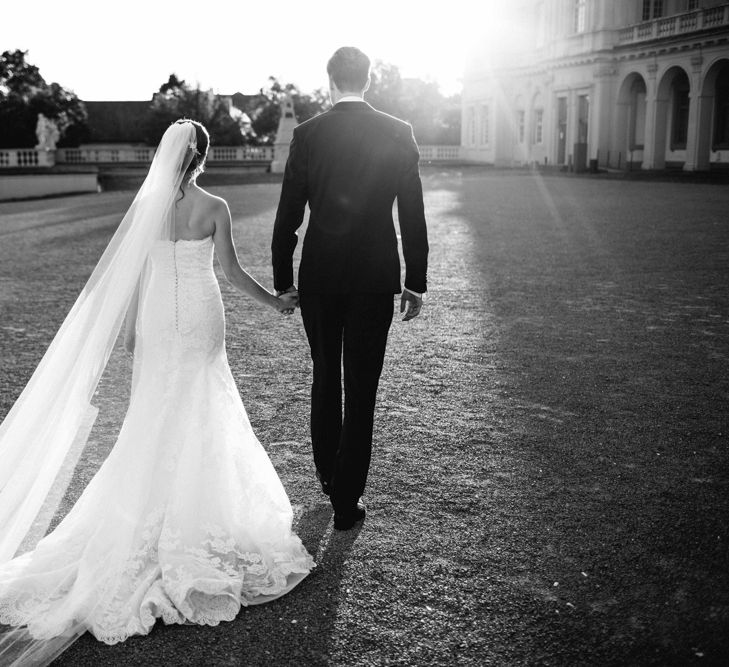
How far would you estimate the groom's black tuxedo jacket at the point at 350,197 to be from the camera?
3.96 meters

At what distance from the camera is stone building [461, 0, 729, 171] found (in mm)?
36812

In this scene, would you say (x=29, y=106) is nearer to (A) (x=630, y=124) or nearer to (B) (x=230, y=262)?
(A) (x=630, y=124)

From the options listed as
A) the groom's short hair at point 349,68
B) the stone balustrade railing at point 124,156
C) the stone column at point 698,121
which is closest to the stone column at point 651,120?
the stone column at point 698,121

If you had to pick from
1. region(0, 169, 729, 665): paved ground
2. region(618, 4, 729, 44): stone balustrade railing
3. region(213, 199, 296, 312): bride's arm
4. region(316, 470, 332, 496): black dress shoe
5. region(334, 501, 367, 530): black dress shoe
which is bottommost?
region(0, 169, 729, 665): paved ground

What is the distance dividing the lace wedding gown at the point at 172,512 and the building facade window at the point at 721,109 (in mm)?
38084

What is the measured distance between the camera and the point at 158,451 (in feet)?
12.2

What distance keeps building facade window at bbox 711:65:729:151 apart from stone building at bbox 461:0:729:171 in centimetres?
4

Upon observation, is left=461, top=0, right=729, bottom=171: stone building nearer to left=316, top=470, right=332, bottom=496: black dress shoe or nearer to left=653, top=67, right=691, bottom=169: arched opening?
left=653, top=67, right=691, bottom=169: arched opening

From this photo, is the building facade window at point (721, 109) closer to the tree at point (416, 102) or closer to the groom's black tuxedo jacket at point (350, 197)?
the tree at point (416, 102)

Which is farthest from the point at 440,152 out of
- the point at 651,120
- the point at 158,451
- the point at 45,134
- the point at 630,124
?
the point at 158,451

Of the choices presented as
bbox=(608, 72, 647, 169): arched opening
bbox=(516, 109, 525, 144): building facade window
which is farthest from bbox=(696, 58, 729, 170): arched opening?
bbox=(516, 109, 525, 144): building facade window

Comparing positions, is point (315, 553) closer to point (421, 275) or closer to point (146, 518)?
point (146, 518)

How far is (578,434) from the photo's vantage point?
5574 millimetres

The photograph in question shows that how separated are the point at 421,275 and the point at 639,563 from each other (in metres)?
1.64
